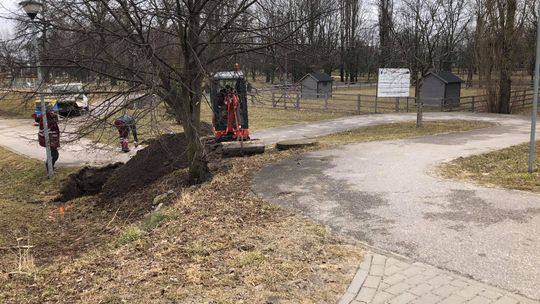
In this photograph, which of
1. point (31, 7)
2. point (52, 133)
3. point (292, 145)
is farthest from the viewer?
point (292, 145)

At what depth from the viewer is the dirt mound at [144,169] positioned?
430 inches

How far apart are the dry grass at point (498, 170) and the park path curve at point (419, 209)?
386 mm

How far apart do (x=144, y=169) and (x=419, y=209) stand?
728cm

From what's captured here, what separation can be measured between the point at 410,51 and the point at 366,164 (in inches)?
447

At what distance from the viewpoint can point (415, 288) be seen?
4.08m

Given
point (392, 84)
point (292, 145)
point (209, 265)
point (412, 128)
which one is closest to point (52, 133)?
point (292, 145)

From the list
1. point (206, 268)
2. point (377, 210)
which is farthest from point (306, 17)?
point (206, 268)

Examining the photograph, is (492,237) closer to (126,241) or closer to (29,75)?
(126,241)

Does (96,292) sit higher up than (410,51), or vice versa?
(410,51)

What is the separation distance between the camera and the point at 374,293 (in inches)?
158

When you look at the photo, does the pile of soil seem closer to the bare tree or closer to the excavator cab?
the excavator cab

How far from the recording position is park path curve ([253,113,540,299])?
4.71 meters

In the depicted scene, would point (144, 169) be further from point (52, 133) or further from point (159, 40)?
point (159, 40)

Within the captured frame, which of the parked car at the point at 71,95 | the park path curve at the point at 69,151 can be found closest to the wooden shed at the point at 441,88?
the park path curve at the point at 69,151
